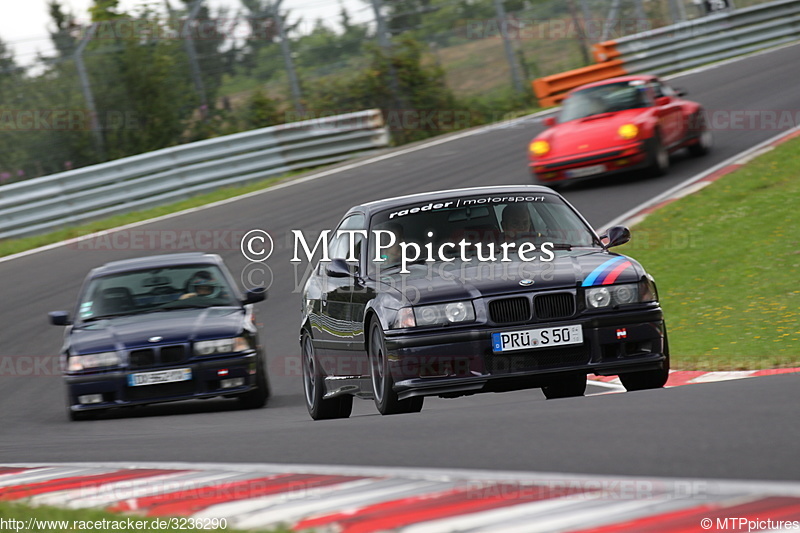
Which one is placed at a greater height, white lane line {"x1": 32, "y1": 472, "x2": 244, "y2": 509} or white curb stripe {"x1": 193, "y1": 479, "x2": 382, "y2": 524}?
white curb stripe {"x1": 193, "y1": 479, "x2": 382, "y2": 524}

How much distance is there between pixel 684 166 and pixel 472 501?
15.5 metres

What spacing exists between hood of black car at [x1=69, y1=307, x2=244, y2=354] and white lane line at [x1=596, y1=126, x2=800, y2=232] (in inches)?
243

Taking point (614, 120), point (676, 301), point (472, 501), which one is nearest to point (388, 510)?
point (472, 501)

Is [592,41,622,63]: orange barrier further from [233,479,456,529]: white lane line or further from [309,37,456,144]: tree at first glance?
[233,479,456,529]: white lane line

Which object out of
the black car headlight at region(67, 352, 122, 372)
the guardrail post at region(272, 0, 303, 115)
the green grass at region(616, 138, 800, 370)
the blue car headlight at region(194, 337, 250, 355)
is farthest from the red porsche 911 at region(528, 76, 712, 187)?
the black car headlight at region(67, 352, 122, 372)

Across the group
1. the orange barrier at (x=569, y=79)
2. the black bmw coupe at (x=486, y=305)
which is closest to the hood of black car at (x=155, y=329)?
the black bmw coupe at (x=486, y=305)

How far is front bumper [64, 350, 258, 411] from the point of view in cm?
999

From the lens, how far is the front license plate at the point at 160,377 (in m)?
10.0

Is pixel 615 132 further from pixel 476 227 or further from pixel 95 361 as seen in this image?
pixel 95 361

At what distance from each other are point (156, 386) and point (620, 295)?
4.34 m

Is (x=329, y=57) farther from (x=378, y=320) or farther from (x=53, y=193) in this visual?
(x=378, y=320)

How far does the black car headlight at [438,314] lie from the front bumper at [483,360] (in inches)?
2.7

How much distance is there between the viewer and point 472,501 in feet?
13.5

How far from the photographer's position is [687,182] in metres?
17.3
